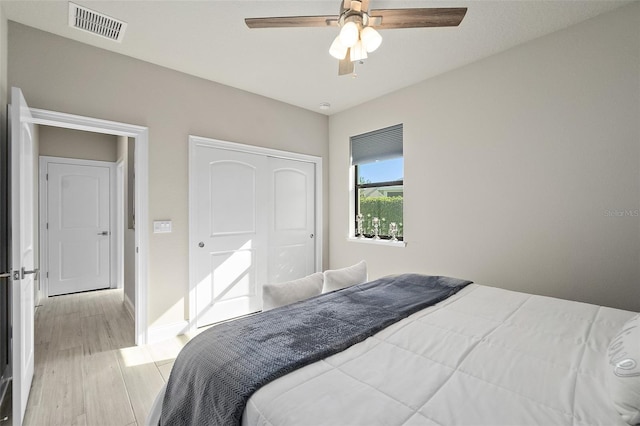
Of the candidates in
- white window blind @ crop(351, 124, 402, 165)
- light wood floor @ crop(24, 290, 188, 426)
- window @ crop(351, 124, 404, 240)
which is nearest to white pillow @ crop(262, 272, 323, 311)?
light wood floor @ crop(24, 290, 188, 426)

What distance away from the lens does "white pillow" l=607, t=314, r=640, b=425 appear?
32.3 inches

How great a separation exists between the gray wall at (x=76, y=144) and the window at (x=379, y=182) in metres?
3.98

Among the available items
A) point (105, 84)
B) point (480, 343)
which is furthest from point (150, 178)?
point (480, 343)

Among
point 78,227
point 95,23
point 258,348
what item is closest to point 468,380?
point 258,348

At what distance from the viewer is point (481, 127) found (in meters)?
2.83

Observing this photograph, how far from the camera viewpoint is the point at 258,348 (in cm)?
123

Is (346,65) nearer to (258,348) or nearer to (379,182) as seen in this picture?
(258,348)

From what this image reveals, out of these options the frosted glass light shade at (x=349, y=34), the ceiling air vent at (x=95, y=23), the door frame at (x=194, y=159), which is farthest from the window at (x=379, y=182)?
the ceiling air vent at (x=95, y=23)

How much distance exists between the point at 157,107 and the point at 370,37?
2313mm

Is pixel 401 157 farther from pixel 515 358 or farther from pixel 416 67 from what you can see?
pixel 515 358

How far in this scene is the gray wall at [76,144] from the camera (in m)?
4.29

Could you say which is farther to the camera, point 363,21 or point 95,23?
point 95,23

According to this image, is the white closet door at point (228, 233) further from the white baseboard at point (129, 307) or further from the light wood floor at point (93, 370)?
the white baseboard at point (129, 307)

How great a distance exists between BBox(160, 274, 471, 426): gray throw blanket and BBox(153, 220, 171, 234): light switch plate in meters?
1.80
